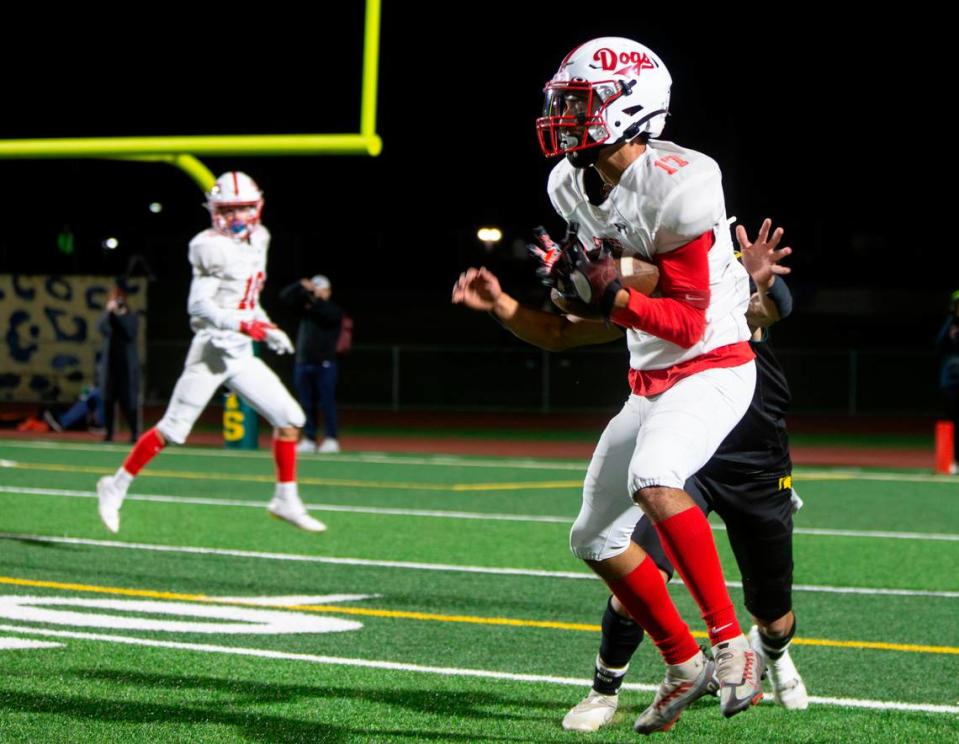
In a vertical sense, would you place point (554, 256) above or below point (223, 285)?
above

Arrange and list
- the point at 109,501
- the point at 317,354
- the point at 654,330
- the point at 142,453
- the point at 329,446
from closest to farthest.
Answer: the point at 654,330
the point at 109,501
the point at 142,453
the point at 317,354
the point at 329,446

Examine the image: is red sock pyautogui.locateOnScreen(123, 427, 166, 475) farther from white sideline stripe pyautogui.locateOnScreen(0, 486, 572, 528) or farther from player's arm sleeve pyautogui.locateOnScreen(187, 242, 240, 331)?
white sideline stripe pyautogui.locateOnScreen(0, 486, 572, 528)

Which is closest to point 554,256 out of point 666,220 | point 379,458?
point 666,220

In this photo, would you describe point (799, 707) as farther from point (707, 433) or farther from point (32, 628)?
point (32, 628)

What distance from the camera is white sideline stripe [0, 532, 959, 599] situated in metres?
7.77

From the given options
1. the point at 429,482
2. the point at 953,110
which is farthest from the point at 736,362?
the point at 953,110

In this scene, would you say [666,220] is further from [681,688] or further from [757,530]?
[681,688]

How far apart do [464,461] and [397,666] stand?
33.6ft

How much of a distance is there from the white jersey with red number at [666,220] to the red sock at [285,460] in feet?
16.2

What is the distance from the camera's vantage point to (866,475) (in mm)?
14617

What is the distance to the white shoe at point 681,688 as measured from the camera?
445 cm

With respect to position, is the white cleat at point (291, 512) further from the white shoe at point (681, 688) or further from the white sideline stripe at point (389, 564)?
the white shoe at point (681, 688)

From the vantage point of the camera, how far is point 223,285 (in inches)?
385

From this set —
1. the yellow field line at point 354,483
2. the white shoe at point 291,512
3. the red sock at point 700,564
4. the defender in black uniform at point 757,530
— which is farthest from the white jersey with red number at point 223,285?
the red sock at point 700,564
